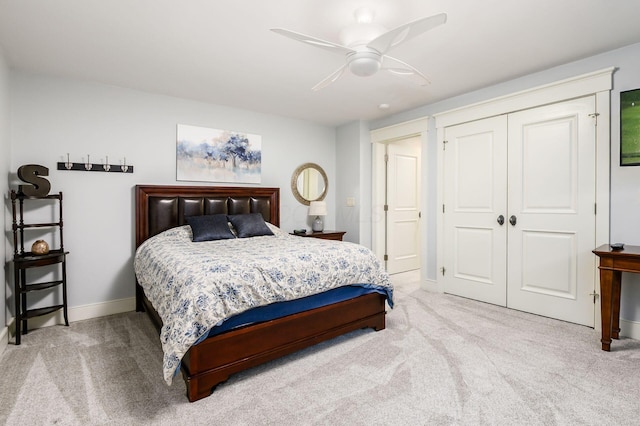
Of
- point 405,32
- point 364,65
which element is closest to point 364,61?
point 364,65

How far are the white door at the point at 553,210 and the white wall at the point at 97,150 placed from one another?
3728 millimetres

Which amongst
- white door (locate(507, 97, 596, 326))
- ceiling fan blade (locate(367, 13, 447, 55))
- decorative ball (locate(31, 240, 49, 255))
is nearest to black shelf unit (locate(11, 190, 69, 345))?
decorative ball (locate(31, 240, 49, 255))

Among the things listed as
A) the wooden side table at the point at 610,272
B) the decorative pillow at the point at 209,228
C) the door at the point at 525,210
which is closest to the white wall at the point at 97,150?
the decorative pillow at the point at 209,228

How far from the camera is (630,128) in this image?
8.71 ft

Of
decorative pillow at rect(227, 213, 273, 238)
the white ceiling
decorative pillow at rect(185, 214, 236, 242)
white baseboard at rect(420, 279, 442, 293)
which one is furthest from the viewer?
white baseboard at rect(420, 279, 442, 293)

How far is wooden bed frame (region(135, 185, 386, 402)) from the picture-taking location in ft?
6.32

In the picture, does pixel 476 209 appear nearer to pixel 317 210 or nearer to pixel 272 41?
pixel 317 210

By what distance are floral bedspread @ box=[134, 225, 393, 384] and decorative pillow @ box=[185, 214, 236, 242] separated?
30 centimetres

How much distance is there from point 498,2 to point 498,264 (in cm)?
260

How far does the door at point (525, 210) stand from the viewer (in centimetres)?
295

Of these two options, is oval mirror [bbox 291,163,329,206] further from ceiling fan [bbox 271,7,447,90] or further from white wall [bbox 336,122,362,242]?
ceiling fan [bbox 271,7,447,90]

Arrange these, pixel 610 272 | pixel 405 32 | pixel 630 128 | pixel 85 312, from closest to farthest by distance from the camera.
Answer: pixel 405 32
pixel 610 272
pixel 630 128
pixel 85 312

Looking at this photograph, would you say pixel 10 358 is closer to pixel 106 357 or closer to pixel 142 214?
pixel 106 357

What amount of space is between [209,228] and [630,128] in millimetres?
3995
